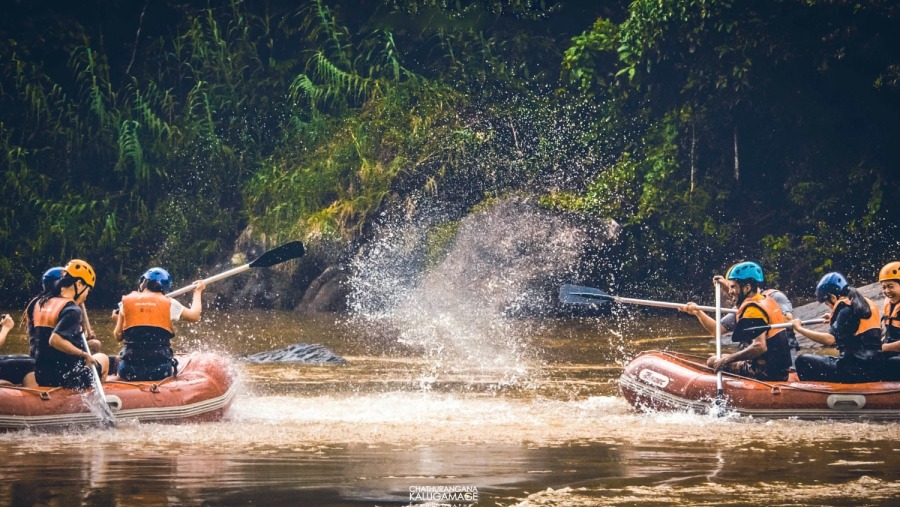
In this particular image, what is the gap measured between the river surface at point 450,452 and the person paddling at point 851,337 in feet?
1.43

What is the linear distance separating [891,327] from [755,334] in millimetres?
971

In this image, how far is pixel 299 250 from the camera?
34.1ft

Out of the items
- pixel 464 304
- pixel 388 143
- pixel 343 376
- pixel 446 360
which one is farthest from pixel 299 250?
pixel 388 143

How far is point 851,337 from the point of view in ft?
28.7

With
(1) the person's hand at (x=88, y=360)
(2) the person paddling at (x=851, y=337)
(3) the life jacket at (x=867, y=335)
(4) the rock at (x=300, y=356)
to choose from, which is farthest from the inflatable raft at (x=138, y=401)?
(3) the life jacket at (x=867, y=335)

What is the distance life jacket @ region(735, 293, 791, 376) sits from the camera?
8.80 meters

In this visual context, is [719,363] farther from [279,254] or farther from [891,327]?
[279,254]

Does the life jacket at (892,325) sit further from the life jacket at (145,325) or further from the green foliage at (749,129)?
the green foliage at (749,129)

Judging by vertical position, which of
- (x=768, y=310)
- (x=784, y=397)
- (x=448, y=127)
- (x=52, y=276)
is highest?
(x=448, y=127)

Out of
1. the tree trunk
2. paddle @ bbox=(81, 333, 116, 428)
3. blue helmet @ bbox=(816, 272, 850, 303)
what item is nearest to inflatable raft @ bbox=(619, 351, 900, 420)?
blue helmet @ bbox=(816, 272, 850, 303)

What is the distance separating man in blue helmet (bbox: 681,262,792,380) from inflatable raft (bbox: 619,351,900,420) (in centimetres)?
14

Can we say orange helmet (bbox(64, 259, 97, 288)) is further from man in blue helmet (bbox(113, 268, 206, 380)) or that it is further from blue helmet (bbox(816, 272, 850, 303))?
blue helmet (bbox(816, 272, 850, 303))

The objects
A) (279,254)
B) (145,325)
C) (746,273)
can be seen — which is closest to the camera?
(145,325)

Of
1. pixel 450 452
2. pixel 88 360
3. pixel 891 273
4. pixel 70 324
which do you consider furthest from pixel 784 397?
pixel 70 324
